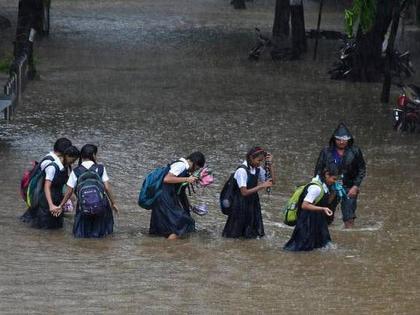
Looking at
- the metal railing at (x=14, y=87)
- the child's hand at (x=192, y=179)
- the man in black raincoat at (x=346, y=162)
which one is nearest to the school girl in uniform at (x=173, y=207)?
the child's hand at (x=192, y=179)

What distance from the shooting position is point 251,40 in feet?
119

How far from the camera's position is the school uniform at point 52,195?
45.5 ft

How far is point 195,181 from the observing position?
13477mm

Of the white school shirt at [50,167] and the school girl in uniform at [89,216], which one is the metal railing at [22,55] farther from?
the school girl in uniform at [89,216]

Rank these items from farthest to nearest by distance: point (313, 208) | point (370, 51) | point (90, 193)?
point (370, 51) → point (90, 193) → point (313, 208)

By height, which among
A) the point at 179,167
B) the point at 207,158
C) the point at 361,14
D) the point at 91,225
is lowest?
the point at 207,158

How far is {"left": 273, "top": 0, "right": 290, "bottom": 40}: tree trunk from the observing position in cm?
3378

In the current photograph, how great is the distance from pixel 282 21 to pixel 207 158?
15.2 metres

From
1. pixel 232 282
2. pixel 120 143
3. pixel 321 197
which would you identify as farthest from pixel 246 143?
pixel 232 282

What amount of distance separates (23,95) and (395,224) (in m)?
12.0

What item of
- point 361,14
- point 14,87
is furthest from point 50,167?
point 361,14

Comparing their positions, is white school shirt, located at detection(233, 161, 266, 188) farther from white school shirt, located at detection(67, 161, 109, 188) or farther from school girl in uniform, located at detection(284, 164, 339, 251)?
white school shirt, located at detection(67, 161, 109, 188)

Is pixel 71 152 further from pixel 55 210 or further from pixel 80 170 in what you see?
pixel 55 210

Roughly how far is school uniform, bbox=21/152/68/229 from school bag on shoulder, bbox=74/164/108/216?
418 mm
